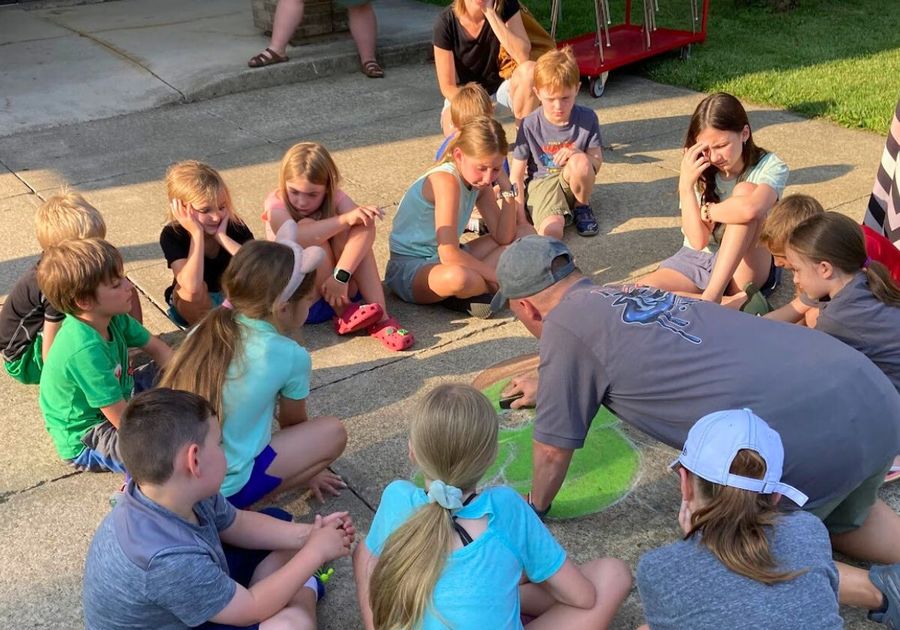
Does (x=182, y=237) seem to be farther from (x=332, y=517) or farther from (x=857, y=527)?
(x=857, y=527)

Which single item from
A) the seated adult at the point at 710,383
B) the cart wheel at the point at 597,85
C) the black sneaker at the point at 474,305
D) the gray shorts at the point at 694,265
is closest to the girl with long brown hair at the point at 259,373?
the seated adult at the point at 710,383

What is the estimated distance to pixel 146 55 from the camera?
837 cm

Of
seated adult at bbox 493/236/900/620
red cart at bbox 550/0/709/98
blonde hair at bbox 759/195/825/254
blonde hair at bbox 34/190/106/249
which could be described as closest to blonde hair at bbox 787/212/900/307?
blonde hair at bbox 759/195/825/254

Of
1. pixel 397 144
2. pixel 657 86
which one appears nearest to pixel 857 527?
pixel 397 144

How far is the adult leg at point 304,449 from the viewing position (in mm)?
3195

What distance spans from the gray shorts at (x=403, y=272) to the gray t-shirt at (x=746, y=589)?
258 centimetres

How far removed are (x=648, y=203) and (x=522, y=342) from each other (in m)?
1.92

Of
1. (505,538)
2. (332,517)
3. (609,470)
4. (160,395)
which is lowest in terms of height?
(609,470)

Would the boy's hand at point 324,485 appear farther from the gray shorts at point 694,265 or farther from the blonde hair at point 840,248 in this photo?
the gray shorts at point 694,265

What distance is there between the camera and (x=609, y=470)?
11.3 feet

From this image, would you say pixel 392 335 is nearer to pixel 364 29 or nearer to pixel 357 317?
pixel 357 317

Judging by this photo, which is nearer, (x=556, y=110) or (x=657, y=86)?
(x=556, y=110)

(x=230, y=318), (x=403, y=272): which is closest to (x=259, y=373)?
(x=230, y=318)

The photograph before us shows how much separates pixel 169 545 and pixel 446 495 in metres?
0.71
